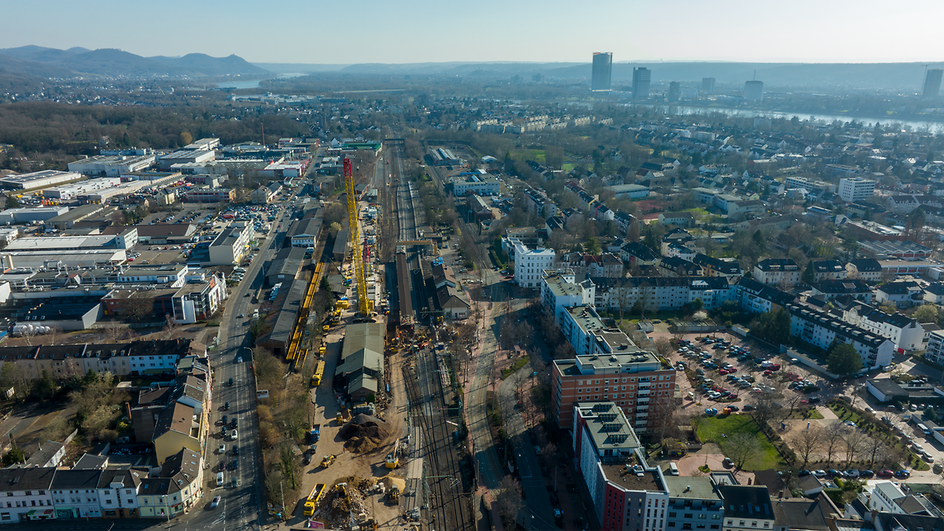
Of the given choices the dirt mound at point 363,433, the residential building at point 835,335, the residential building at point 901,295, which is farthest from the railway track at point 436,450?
the residential building at point 901,295

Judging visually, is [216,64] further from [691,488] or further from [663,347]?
[691,488]

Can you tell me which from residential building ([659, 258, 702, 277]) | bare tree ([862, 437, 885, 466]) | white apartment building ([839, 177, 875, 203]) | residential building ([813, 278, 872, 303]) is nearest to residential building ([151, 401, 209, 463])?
bare tree ([862, 437, 885, 466])

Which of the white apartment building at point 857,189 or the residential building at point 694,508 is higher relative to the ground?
the white apartment building at point 857,189

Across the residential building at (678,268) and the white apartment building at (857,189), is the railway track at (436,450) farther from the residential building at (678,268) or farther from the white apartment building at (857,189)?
the white apartment building at (857,189)

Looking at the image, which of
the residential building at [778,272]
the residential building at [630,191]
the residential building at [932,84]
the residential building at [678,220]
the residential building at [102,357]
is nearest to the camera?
the residential building at [102,357]

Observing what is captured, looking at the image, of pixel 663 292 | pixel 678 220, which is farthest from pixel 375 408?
pixel 678 220

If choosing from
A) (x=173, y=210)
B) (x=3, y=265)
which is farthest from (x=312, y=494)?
(x=173, y=210)

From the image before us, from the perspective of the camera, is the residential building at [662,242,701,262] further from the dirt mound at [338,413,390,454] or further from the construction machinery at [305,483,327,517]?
the construction machinery at [305,483,327,517]

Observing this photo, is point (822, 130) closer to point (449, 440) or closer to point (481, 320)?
point (481, 320)
